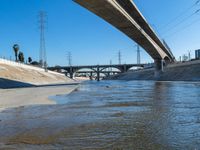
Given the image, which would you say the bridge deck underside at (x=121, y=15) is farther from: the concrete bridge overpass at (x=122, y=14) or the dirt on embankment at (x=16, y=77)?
Answer: the dirt on embankment at (x=16, y=77)

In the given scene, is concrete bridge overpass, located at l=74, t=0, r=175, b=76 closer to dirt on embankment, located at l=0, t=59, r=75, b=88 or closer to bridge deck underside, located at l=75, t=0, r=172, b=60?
bridge deck underside, located at l=75, t=0, r=172, b=60

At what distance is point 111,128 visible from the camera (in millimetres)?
11219

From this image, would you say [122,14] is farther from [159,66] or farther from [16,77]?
[159,66]

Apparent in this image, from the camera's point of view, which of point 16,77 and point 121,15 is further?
point 16,77

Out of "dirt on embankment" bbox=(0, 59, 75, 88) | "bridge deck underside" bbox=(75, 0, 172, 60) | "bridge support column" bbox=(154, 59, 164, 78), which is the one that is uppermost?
"bridge deck underside" bbox=(75, 0, 172, 60)

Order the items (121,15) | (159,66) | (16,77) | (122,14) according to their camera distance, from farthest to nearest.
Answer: (159,66)
(16,77)
(121,15)
(122,14)

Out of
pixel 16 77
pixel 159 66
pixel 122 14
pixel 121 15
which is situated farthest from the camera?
pixel 159 66

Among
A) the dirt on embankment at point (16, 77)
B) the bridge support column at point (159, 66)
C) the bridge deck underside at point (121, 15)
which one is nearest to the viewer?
the bridge deck underside at point (121, 15)

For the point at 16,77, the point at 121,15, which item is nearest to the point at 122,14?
the point at 121,15

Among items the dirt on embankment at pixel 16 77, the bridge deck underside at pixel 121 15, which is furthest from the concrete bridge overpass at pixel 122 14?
the dirt on embankment at pixel 16 77

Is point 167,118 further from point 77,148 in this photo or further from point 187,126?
point 77,148

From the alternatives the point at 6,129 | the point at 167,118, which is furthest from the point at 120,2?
the point at 6,129

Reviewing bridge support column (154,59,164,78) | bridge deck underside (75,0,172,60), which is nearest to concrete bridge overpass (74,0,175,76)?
bridge deck underside (75,0,172,60)

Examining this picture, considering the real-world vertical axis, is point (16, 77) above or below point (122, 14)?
below
